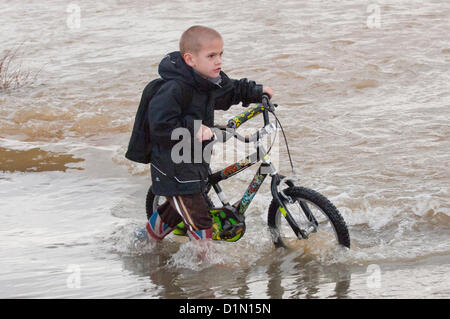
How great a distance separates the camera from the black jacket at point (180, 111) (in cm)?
413

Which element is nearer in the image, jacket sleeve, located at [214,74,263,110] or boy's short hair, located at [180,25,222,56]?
boy's short hair, located at [180,25,222,56]

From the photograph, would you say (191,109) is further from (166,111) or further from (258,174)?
(258,174)

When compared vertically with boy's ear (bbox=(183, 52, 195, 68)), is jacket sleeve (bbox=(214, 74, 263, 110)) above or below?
below

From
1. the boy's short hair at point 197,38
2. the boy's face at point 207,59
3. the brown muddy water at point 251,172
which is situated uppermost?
the boy's short hair at point 197,38

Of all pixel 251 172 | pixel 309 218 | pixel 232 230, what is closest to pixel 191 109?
pixel 232 230

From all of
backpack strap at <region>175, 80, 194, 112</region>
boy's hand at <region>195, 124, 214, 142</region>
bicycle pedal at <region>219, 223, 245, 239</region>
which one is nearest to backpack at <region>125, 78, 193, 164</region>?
backpack strap at <region>175, 80, 194, 112</region>

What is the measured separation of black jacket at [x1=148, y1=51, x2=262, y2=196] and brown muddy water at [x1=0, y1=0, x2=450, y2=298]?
656 mm

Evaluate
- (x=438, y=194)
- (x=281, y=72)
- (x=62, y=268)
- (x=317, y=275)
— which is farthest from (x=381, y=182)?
(x=281, y=72)

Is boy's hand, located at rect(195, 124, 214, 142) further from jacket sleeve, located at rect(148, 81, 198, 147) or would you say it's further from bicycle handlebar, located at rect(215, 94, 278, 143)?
bicycle handlebar, located at rect(215, 94, 278, 143)

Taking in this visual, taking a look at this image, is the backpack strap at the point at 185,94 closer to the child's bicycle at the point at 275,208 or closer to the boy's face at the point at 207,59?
the boy's face at the point at 207,59

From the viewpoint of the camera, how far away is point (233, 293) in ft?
13.6

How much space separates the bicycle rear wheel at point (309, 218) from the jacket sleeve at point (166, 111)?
0.95m

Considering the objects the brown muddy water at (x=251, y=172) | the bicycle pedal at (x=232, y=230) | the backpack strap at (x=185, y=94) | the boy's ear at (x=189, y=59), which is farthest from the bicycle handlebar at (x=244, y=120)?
the brown muddy water at (x=251, y=172)

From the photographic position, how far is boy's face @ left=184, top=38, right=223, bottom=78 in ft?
13.7
